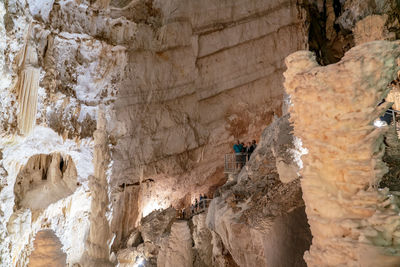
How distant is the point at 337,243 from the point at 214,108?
11404mm

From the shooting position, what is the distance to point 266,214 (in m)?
4.95

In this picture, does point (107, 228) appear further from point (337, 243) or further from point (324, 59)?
point (324, 59)

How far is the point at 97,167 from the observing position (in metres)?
6.75

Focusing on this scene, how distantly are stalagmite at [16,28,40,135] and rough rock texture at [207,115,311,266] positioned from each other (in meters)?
4.60

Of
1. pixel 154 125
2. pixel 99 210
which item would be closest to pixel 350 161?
pixel 99 210

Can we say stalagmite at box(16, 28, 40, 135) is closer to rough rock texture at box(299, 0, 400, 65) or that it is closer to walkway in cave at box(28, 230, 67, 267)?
walkway in cave at box(28, 230, 67, 267)

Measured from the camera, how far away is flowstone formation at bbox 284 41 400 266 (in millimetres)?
2582

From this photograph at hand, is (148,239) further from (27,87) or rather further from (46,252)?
(27,87)

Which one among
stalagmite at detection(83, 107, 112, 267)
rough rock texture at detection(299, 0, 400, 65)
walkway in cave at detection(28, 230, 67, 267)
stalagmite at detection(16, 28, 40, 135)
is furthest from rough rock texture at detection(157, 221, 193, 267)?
rough rock texture at detection(299, 0, 400, 65)

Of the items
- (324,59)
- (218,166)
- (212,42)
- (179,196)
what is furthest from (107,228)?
(324,59)

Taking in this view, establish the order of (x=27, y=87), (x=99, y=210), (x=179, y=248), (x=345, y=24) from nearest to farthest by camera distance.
A: (x=99, y=210) < (x=27, y=87) < (x=179, y=248) < (x=345, y=24)

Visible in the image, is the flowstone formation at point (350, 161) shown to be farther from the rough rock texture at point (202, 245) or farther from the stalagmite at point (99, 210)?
the rough rock texture at point (202, 245)

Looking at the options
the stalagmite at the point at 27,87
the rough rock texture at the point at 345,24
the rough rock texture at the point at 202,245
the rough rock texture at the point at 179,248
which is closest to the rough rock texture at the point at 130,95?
the stalagmite at the point at 27,87

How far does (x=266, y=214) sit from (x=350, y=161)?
244 cm
